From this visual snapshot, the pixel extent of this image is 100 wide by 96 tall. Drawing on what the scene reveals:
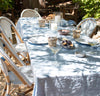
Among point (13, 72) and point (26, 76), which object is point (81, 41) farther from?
point (13, 72)

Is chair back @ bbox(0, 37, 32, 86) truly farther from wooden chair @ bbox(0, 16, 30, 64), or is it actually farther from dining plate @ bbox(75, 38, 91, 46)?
wooden chair @ bbox(0, 16, 30, 64)

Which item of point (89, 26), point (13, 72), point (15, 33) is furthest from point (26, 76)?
point (89, 26)

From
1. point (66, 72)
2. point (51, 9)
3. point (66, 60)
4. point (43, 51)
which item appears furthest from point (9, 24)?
point (51, 9)

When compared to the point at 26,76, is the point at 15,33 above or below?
above

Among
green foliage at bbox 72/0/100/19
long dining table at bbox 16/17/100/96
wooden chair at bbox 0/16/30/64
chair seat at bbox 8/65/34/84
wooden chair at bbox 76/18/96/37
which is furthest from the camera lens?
green foliage at bbox 72/0/100/19

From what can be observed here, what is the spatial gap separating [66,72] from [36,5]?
553 cm

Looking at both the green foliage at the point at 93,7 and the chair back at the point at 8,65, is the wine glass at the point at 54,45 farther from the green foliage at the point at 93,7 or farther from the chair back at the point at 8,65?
the green foliage at the point at 93,7

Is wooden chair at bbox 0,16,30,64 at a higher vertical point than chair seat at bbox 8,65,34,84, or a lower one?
higher

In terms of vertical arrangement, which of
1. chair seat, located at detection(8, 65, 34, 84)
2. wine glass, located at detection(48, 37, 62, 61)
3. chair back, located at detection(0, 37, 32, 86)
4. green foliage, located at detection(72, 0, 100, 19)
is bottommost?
chair seat, located at detection(8, 65, 34, 84)

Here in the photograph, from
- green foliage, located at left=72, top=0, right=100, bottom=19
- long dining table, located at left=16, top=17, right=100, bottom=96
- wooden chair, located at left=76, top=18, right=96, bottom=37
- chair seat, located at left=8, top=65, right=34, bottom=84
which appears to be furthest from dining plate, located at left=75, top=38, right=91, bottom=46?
green foliage, located at left=72, top=0, right=100, bottom=19

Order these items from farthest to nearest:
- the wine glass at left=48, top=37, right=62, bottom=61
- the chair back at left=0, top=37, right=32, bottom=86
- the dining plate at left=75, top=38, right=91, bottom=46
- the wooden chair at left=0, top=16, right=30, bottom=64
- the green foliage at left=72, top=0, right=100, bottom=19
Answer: the green foliage at left=72, top=0, right=100, bottom=19, the wooden chair at left=0, top=16, right=30, bottom=64, the dining plate at left=75, top=38, right=91, bottom=46, the wine glass at left=48, top=37, right=62, bottom=61, the chair back at left=0, top=37, right=32, bottom=86

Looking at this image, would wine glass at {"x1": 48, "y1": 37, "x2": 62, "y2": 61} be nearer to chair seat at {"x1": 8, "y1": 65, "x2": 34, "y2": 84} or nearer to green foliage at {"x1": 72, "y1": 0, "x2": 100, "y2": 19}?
chair seat at {"x1": 8, "y1": 65, "x2": 34, "y2": 84}

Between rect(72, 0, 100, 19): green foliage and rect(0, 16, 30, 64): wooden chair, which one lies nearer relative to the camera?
rect(0, 16, 30, 64): wooden chair

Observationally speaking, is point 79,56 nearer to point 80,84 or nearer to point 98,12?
point 80,84
